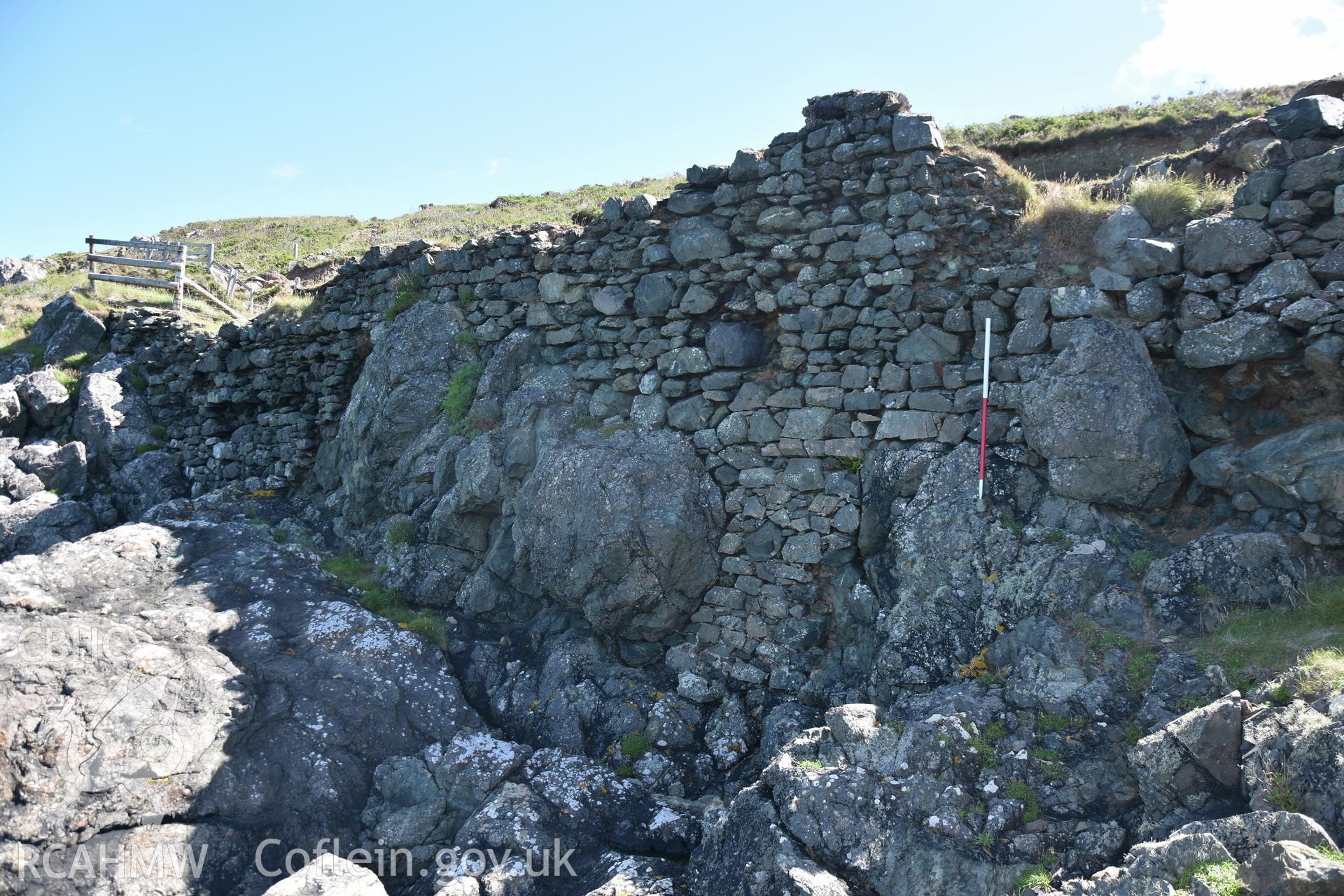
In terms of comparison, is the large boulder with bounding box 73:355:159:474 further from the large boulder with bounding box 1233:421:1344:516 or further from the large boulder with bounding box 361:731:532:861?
the large boulder with bounding box 1233:421:1344:516

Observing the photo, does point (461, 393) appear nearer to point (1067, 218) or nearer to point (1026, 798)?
point (1067, 218)

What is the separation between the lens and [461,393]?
12.0 metres

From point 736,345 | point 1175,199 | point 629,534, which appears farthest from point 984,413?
point 629,534

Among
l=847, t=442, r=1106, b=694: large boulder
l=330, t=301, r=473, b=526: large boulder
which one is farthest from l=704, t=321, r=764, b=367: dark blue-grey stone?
l=330, t=301, r=473, b=526: large boulder

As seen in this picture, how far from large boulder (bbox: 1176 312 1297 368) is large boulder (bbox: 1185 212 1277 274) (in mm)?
481

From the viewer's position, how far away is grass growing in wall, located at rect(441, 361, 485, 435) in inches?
469

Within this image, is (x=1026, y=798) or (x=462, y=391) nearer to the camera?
(x=1026, y=798)

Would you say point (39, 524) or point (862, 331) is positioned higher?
point (862, 331)

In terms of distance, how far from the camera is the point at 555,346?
11641 millimetres

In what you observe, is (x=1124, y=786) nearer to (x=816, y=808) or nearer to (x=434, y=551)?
(x=816, y=808)

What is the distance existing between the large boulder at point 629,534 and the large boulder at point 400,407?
2.75 meters

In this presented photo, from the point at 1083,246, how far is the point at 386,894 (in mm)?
8714

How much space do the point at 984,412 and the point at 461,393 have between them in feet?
22.8

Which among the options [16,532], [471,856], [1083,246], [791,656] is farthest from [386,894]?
[16,532]
